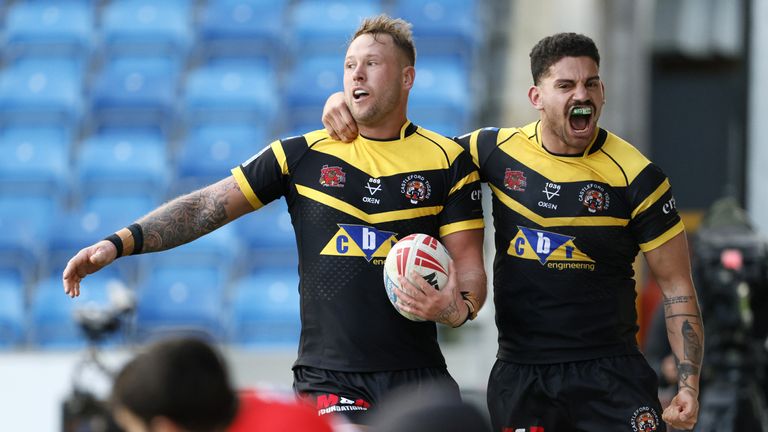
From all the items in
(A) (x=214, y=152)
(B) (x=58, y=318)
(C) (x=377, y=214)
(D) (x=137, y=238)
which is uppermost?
(A) (x=214, y=152)

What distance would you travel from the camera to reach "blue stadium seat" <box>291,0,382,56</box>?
12.7m

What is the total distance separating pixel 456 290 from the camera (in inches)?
177

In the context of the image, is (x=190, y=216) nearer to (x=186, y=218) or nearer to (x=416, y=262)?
(x=186, y=218)

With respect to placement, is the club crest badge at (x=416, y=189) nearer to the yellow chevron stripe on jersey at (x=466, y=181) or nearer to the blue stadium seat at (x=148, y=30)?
the yellow chevron stripe on jersey at (x=466, y=181)

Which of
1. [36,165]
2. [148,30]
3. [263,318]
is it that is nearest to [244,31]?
[148,30]

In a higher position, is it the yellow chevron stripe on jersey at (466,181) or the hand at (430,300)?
the yellow chevron stripe on jersey at (466,181)

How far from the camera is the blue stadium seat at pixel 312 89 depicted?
1184cm

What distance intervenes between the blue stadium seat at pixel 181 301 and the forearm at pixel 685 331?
18.3 ft

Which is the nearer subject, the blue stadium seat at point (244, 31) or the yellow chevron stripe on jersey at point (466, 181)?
the yellow chevron stripe on jersey at point (466, 181)

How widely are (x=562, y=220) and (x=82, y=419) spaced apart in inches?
160

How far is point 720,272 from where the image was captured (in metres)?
6.85

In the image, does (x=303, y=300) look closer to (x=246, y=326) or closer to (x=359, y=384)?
(x=359, y=384)

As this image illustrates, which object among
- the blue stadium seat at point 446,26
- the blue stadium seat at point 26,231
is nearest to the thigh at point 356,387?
the blue stadium seat at point 26,231

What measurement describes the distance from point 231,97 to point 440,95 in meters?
2.07
